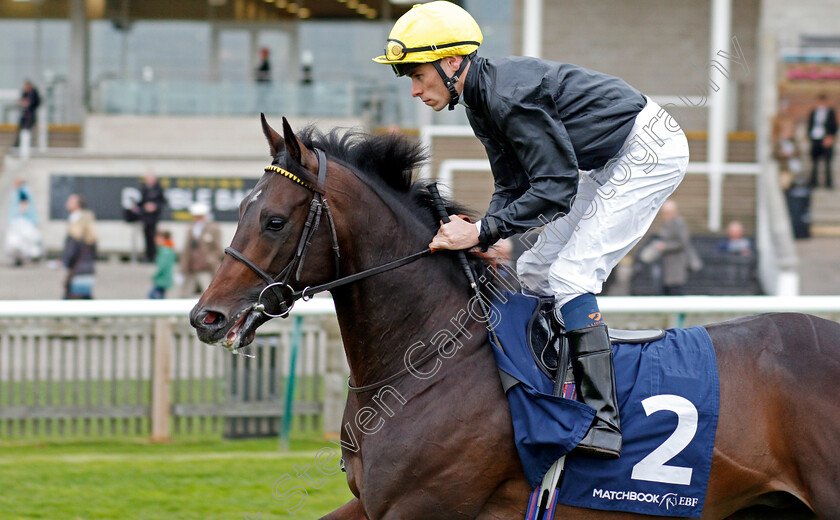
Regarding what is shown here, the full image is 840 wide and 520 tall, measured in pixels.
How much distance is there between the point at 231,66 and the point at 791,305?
16.9 m

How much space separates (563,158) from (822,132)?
12168 millimetres

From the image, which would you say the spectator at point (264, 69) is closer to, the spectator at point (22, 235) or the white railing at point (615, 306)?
the spectator at point (22, 235)

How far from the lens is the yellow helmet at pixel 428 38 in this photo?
301cm

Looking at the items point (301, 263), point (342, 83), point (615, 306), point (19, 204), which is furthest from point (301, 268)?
point (342, 83)

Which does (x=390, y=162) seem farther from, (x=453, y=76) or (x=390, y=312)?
(x=390, y=312)

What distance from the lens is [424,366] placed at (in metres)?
3.07

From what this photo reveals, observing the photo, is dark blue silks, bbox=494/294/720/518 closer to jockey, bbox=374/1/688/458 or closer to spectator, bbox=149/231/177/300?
jockey, bbox=374/1/688/458

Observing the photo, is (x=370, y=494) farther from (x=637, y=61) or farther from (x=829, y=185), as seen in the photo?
(x=637, y=61)

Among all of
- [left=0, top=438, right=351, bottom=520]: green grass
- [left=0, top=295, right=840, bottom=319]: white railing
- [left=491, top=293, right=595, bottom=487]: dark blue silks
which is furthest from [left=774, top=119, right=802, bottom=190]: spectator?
[left=491, top=293, right=595, bottom=487]: dark blue silks

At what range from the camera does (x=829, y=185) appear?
47.0ft

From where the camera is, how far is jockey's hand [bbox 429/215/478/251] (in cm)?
310

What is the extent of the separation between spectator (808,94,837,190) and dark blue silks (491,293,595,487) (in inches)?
484

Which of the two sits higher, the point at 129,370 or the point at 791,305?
the point at 791,305

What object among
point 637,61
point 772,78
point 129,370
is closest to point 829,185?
point 772,78
